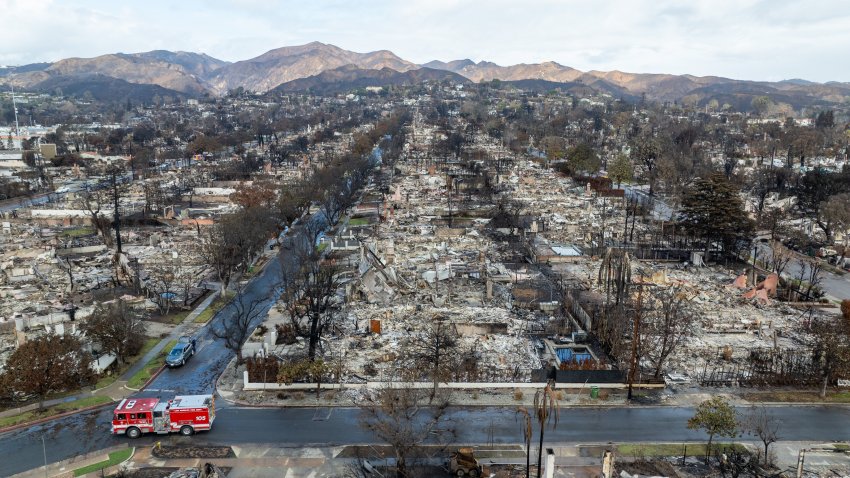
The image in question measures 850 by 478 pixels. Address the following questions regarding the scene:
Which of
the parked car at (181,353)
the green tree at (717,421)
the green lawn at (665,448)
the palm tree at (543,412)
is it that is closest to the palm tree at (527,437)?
the palm tree at (543,412)

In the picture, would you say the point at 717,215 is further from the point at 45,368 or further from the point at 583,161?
the point at 45,368

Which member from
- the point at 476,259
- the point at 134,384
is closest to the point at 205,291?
the point at 134,384

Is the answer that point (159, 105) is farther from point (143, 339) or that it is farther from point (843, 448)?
point (843, 448)

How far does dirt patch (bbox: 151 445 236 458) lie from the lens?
1686 centimetres

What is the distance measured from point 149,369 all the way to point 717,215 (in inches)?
1307

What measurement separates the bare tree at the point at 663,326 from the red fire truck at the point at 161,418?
52.2ft

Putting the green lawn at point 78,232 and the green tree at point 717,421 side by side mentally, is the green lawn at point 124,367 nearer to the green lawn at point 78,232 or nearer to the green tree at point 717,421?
the green tree at point 717,421

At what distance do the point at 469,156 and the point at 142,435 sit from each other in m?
69.8

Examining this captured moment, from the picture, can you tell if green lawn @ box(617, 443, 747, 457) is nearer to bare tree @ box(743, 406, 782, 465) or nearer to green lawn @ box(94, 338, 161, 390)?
bare tree @ box(743, 406, 782, 465)

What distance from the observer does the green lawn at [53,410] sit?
60.5 ft

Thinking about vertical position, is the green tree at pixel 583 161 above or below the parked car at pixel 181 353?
above

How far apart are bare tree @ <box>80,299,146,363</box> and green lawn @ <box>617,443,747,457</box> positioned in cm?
1847

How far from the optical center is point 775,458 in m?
16.9

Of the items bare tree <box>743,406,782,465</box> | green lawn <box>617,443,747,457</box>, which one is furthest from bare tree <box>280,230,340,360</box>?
bare tree <box>743,406,782,465</box>
